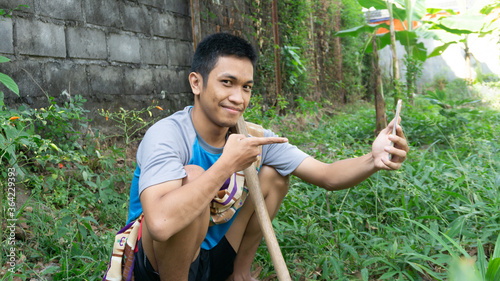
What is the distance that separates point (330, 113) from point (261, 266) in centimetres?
518

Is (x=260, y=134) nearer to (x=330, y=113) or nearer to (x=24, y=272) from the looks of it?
(x=24, y=272)

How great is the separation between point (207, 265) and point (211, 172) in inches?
21.7

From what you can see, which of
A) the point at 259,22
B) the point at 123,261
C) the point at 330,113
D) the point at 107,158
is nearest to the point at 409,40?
the point at 330,113

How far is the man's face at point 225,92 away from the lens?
1.75 m

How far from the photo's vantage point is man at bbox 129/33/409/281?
1.45 meters

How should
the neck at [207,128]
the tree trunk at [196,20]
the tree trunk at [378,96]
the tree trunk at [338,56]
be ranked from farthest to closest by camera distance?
the tree trunk at [338,56] → the tree trunk at [378,96] → the tree trunk at [196,20] → the neck at [207,128]

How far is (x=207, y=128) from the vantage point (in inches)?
70.9

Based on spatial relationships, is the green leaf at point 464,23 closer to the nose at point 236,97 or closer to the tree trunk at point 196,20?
the tree trunk at point 196,20

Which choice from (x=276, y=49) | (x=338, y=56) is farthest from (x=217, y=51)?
(x=338, y=56)

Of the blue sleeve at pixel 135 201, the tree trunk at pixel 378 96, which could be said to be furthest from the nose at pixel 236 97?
the tree trunk at pixel 378 96

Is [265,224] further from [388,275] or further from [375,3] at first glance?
[375,3]

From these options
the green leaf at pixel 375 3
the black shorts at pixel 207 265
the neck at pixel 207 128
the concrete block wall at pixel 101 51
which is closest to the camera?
the black shorts at pixel 207 265

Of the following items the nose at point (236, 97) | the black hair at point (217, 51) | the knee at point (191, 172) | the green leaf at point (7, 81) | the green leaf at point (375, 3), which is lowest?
the knee at point (191, 172)

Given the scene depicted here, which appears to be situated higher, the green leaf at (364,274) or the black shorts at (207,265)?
the black shorts at (207,265)
